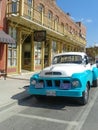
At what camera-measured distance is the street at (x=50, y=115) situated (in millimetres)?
6363

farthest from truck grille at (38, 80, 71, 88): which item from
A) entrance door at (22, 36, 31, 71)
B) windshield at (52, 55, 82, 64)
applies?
entrance door at (22, 36, 31, 71)

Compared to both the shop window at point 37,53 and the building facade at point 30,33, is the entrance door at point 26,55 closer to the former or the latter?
the building facade at point 30,33

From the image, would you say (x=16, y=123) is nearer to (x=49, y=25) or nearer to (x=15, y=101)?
(x=15, y=101)

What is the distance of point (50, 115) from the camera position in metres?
7.46

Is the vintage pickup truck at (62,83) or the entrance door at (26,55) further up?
the entrance door at (26,55)

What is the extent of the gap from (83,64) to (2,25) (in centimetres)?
777

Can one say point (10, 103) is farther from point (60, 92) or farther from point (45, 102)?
point (60, 92)

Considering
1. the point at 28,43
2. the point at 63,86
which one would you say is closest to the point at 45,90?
the point at 63,86

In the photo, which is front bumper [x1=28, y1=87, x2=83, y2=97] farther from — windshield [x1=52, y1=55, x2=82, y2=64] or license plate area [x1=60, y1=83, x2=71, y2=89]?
windshield [x1=52, y1=55, x2=82, y2=64]

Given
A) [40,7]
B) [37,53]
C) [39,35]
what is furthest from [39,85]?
[40,7]

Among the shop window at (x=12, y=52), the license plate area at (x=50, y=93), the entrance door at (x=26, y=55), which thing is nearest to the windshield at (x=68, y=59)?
the license plate area at (x=50, y=93)

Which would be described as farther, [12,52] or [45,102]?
[12,52]

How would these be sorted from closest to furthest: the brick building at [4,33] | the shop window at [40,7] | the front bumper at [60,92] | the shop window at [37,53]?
the front bumper at [60,92]
the brick building at [4,33]
the shop window at [37,53]
the shop window at [40,7]

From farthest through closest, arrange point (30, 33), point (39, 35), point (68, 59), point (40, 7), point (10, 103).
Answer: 1. point (40, 7)
2. point (30, 33)
3. point (39, 35)
4. point (68, 59)
5. point (10, 103)
